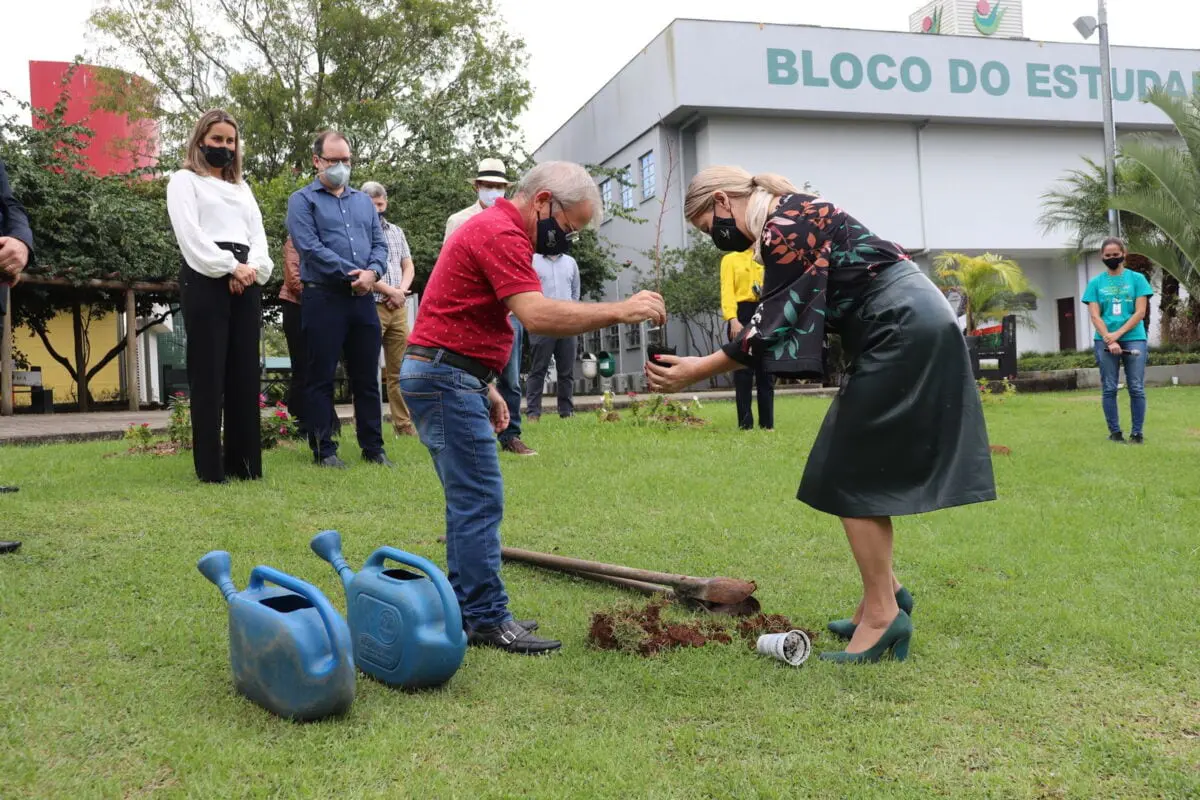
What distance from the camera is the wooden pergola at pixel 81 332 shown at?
17.3 meters

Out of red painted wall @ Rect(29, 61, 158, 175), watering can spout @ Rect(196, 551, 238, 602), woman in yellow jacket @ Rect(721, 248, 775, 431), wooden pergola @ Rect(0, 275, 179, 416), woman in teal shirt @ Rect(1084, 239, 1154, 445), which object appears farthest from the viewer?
red painted wall @ Rect(29, 61, 158, 175)

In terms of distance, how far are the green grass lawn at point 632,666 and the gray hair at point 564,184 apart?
1.68m

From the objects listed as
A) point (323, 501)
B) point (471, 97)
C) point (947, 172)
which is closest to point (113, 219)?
point (471, 97)

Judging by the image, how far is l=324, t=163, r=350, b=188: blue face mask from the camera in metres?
7.44

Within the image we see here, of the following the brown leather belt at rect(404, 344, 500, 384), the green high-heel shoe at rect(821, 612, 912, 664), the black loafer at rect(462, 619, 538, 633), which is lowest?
the green high-heel shoe at rect(821, 612, 912, 664)

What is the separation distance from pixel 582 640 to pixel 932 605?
1550mm

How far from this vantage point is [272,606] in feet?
10.3

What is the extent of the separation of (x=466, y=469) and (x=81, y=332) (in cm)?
2099

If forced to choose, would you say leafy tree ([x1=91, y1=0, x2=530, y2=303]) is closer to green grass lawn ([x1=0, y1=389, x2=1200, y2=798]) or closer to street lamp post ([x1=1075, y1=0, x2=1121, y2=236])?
street lamp post ([x1=1075, y1=0, x2=1121, y2=236])

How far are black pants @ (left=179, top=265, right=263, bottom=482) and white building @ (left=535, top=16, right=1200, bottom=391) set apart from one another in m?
20.0

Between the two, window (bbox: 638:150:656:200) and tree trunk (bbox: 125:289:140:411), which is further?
window (bbox: 638:150:656:200)

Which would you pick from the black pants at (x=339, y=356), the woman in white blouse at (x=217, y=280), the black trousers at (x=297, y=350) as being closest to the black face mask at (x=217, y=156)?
the woman in white blouse at (x=217, y=280)

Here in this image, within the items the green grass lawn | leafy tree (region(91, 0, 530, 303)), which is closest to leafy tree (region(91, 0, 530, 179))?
leafy tree (region(91, 0, 530, 303))

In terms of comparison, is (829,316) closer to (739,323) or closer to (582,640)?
(582,640)
